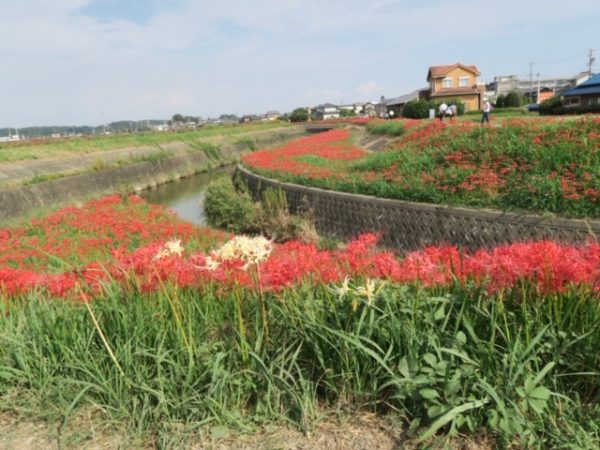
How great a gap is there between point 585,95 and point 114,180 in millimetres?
33769

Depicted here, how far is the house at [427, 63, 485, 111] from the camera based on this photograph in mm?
50344

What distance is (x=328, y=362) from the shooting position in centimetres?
283

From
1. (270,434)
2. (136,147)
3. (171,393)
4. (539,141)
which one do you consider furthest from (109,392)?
(136,147)

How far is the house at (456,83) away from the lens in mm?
50344

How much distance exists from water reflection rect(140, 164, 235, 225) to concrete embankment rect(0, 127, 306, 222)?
2.96ft

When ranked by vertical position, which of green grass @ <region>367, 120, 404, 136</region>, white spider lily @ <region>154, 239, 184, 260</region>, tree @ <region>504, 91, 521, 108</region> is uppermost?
tree @ <region>504, 91, 521, 108</region>

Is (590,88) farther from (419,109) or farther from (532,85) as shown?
(532,85)

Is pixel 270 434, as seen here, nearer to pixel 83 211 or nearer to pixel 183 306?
pixel 183 306

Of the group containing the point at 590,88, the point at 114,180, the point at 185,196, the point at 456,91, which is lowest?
the point at 185,196

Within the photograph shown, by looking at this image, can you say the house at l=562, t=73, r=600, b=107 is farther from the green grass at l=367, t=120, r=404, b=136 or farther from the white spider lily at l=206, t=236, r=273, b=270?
the white spider lily at l=206, t=236, r=273, b=270

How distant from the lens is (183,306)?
3.22 metres

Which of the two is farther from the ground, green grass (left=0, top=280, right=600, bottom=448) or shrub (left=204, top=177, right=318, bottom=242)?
green grass (left=0, top=280, right=600, bottom=448)

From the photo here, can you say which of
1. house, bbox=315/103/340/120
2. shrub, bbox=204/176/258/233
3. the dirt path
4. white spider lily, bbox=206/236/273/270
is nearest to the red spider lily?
white spider lily, bbox=206/236/273/270

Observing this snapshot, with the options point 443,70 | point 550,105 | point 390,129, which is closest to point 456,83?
point 443,70
